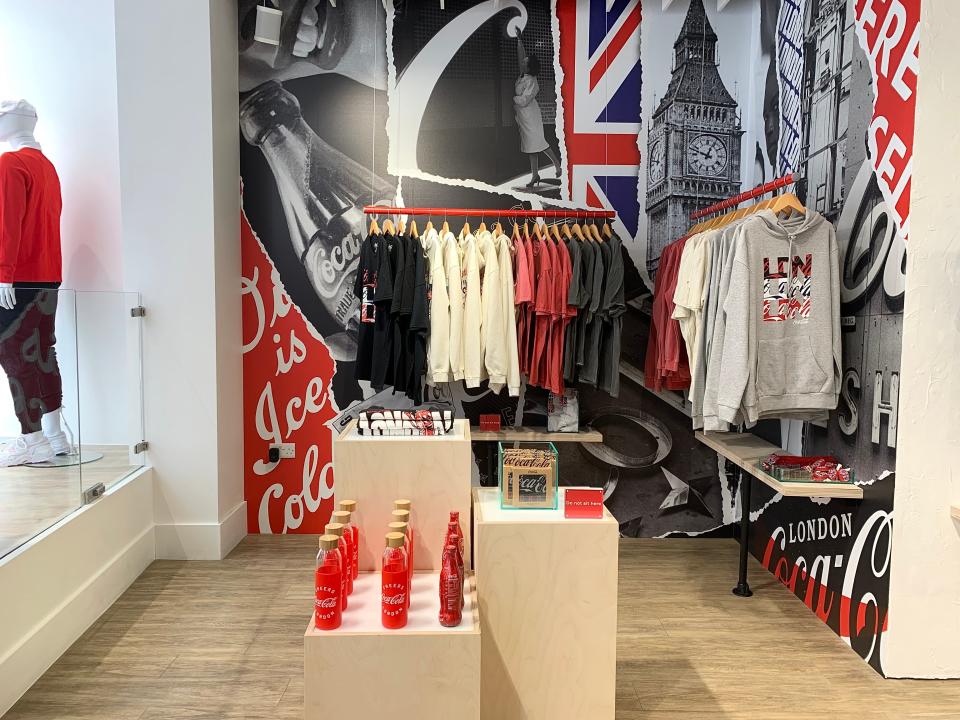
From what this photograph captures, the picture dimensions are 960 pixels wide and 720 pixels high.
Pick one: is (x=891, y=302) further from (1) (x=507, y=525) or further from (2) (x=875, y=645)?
(1) (x=507, y=525)

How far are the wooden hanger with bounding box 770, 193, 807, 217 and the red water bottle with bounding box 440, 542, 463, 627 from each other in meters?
2.29

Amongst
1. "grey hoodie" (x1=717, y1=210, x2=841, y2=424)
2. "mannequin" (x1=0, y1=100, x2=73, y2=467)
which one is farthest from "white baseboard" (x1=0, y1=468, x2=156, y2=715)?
"grey hoodie" (x1=717, y1=210, x2=841, y2=424)

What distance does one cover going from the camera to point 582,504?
7.19 feet

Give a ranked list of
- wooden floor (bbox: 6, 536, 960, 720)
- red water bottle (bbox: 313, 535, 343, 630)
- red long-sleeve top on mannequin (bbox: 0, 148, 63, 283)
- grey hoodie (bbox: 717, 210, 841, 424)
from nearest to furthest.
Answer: red water bottle (bbox: 313, 535, 343, 630) < wooden floor (bbox: 6, 536, 960, 720) < grey hoodie (bbox: 717, 210, 841, 424) < red long-sleeve top on mannequin (bbox: 0, 148, 63, 283)

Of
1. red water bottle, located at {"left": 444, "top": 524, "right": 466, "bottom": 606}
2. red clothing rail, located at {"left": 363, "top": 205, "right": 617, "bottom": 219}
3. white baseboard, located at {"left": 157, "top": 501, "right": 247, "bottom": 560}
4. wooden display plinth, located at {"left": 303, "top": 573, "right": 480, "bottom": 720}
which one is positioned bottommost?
white baseboard, located at {"left": 157, "top": 501, "right": 247, "bottom": 560}

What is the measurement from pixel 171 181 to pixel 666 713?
11.5 ft

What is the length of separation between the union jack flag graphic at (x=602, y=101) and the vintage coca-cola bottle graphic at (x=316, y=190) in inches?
47.5

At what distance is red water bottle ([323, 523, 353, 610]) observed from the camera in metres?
2.05

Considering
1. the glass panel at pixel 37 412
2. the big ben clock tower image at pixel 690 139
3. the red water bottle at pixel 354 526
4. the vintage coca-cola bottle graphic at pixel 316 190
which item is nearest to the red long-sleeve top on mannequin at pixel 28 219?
the glass panel at pixel 37 412

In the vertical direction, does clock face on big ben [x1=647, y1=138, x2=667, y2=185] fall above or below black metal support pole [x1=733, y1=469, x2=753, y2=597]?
above

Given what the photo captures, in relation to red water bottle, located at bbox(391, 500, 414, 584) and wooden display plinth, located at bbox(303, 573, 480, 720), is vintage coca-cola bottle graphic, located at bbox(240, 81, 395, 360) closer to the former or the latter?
red water bottle, located at bbox(391, 500, 414, 584)

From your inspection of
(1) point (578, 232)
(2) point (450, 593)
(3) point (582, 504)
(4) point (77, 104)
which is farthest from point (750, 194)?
(4) point (77, 104)

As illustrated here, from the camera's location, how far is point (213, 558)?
3920 millimetres

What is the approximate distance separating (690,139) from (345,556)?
3396 mm
